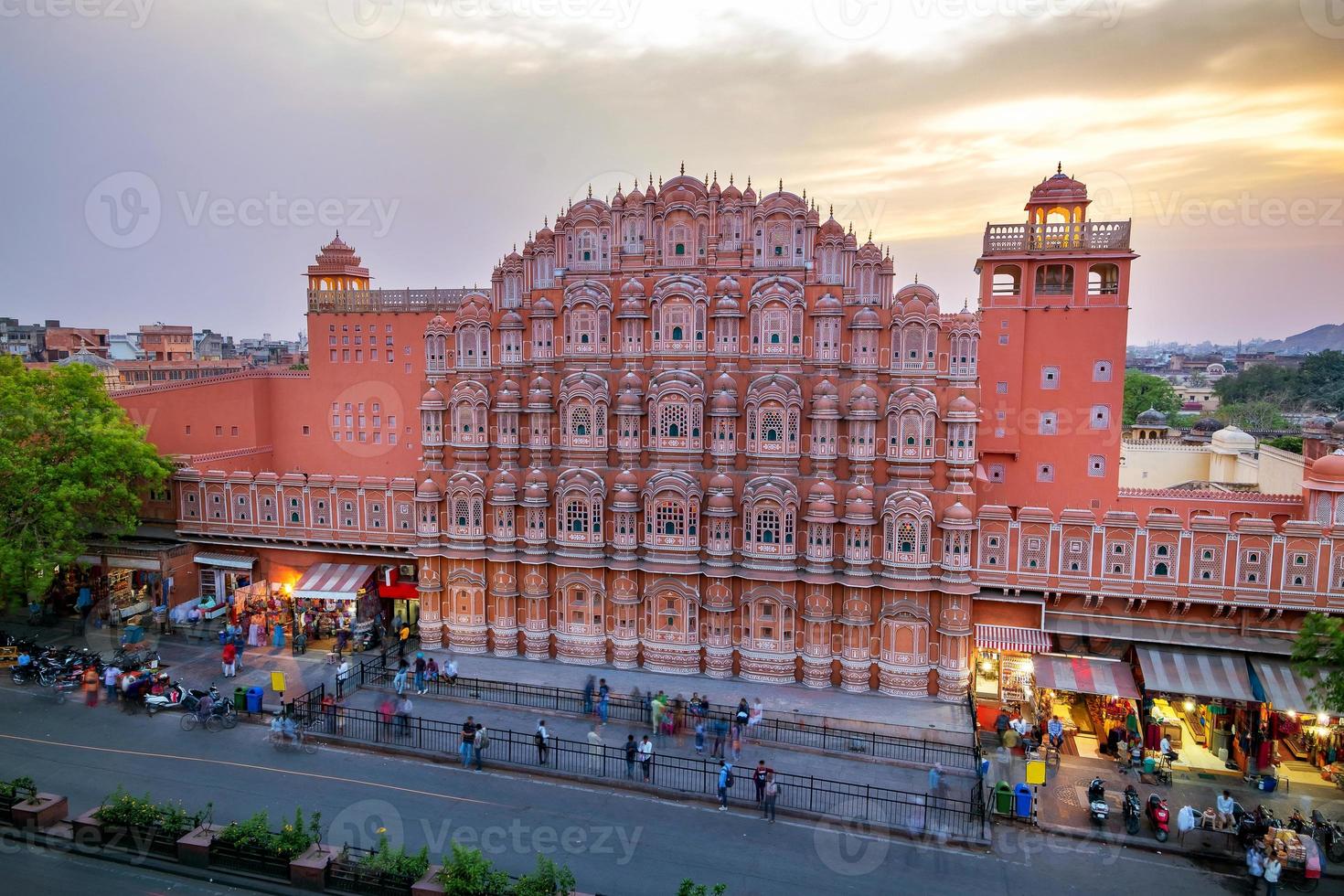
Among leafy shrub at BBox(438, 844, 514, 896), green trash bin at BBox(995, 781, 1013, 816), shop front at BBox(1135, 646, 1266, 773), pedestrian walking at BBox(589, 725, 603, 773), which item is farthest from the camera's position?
Answer: shop front at BBox(1135, 646, 1266, 773)

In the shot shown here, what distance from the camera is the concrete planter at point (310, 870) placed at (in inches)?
712

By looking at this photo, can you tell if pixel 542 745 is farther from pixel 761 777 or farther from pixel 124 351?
pixel 124 351

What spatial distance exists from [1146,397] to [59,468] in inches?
3639

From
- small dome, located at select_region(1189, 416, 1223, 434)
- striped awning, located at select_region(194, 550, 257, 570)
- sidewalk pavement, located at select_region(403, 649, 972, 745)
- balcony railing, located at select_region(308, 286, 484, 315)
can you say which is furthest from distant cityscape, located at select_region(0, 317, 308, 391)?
small dome, located at select_region(1189, 416, 1223, 434)

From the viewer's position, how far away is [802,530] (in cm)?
3078

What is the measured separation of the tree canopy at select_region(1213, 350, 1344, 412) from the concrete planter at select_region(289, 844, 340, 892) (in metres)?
91.3

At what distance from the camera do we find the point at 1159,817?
70.1 feet

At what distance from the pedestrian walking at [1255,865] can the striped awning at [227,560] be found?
38467mm

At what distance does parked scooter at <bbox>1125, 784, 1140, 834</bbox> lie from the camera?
71.3 ft

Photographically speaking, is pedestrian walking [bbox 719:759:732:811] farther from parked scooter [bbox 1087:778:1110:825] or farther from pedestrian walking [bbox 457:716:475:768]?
parked scooter [bbox 1087:778:1110:825]

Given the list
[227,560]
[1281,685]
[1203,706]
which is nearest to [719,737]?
[1203,706]

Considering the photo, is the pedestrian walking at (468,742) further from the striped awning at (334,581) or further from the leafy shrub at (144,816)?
the striped awning at (334,581)

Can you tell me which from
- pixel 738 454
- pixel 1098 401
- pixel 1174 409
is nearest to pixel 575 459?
pixel 738 454

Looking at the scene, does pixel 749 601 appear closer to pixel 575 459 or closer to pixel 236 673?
pixel 575 459
